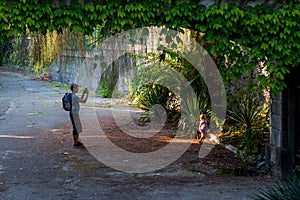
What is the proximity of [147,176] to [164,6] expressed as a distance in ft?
10.4

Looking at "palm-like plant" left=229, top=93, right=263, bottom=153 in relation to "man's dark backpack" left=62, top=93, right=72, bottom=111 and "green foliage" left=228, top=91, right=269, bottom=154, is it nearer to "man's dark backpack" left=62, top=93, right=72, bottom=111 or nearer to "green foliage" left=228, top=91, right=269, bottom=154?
"green foliage" left=228, top=91, right=269, bottom=154

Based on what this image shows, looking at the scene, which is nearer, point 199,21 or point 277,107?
point 199,21

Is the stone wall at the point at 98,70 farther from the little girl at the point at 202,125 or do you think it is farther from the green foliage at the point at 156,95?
the little girl at the point at 202,125

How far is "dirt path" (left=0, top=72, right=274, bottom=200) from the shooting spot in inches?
278

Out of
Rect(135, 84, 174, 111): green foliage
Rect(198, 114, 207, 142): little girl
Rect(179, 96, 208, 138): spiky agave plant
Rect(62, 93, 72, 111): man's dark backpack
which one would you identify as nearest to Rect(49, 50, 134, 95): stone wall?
Rect(135, 84, 174, 111): green foliage

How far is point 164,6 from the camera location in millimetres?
6418

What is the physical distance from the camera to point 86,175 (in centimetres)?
829

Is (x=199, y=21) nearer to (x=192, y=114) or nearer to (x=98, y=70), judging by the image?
(x=192, y=114)

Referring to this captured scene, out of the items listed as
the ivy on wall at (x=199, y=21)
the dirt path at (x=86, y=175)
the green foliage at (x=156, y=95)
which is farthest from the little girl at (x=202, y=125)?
the ivy on wall at (x=199, y=21)

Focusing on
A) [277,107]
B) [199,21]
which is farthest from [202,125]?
[199,21]

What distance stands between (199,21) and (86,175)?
3.49 metres

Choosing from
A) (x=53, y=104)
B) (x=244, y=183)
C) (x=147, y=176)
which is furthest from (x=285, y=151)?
(x=53, y=104)

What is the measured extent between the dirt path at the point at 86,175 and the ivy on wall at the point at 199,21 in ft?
6.06

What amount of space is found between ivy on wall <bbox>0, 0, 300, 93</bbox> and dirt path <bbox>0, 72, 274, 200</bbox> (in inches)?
72.7
